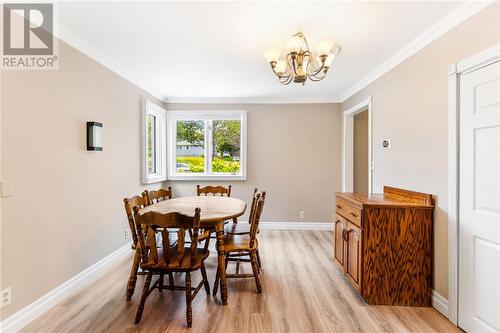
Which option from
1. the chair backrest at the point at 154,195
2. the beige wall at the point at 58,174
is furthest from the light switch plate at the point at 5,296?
the chair backrest at the point at 154,195

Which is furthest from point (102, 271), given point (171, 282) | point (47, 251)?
point (171, 282)

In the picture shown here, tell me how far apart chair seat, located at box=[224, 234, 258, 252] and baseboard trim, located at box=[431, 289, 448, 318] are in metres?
1.61

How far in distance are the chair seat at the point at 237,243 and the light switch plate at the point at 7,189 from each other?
1.72 metres

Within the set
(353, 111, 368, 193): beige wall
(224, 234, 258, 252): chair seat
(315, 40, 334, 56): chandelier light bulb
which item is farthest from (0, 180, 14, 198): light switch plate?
(353, 111, 368, 193): beige wall

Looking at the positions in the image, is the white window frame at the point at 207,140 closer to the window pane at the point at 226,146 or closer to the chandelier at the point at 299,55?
the window pane at the point at 226,146

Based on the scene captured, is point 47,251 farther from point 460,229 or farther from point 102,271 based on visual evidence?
point 460,229

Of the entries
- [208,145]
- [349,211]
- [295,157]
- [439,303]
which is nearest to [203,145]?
[208,145]

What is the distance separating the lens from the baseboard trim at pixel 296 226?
16.0 ft

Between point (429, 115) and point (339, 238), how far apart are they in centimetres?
155

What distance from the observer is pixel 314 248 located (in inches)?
152

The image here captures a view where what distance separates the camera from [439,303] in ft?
7.25

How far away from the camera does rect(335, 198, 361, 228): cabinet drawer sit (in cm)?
243

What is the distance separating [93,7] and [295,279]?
310 cm

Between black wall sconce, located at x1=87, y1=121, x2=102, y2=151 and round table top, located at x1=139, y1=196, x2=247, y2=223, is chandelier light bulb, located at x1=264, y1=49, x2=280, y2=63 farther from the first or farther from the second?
black wall sconce, located at x1=87, y1=121, x2=102, y2=151
